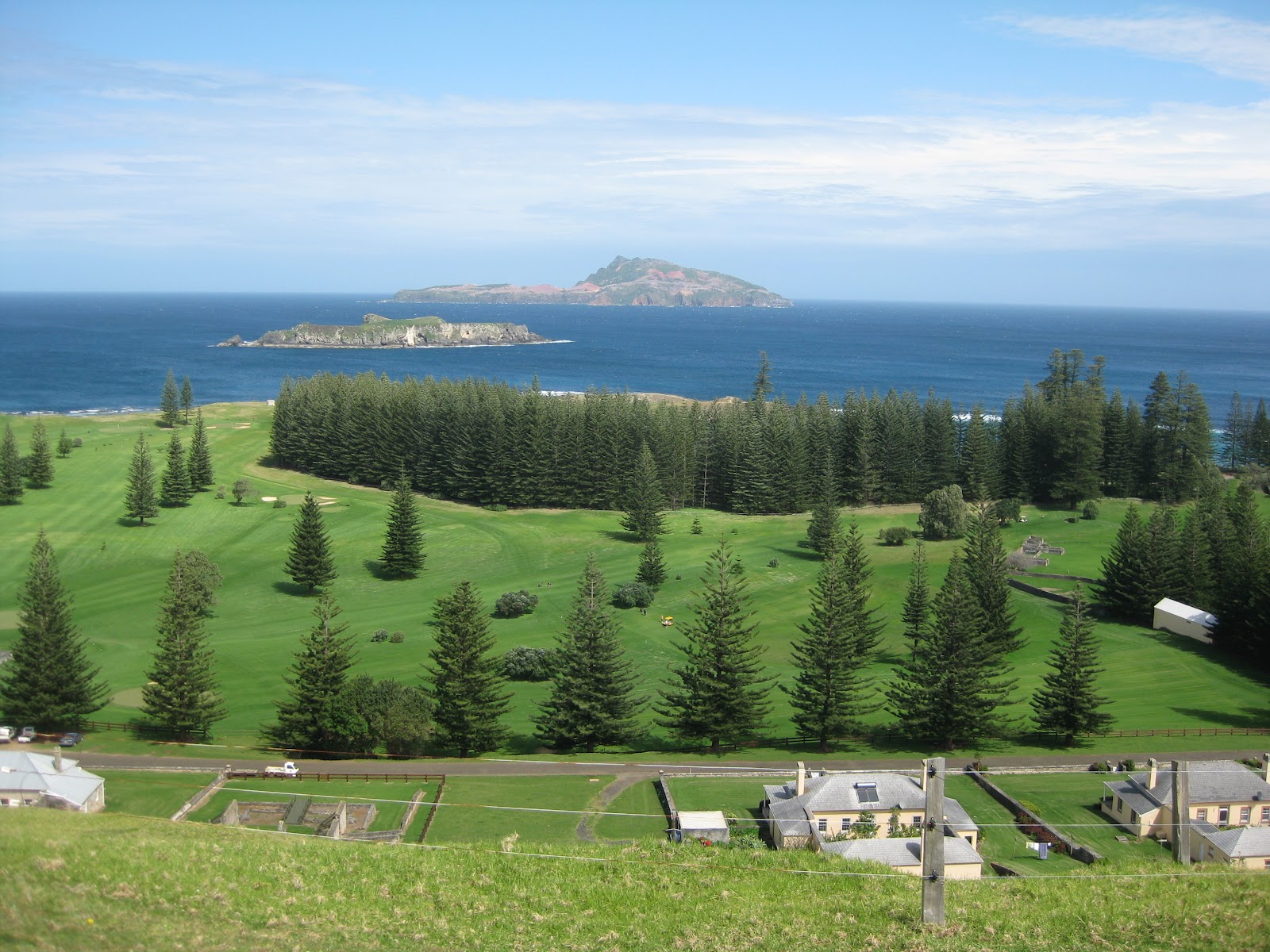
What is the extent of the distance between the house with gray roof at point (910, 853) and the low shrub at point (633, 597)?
96.1 ft

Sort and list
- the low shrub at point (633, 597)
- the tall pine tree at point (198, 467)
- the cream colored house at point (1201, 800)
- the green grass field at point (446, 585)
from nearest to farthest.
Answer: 1. the cream colored house at point (1201, 800)
2. the green grass field at point (446, 585)
3. the low shrub at point (633, 597)
4. the tall pine tree at point (198, 467)

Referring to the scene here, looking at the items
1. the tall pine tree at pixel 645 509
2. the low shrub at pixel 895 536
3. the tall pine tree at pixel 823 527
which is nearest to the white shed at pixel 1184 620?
the tall pine tree at pixel 823 527

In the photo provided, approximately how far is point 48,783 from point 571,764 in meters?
14.0

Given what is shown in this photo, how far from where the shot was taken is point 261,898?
1287 cm

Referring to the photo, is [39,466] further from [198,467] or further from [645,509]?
[645,509]

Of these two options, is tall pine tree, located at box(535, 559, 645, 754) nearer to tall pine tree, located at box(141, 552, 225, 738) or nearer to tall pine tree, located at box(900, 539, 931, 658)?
tall pine tree, located at box(141, 552, 225, 738)

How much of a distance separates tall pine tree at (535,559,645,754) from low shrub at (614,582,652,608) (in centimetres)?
1545

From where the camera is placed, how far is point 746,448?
256 ft

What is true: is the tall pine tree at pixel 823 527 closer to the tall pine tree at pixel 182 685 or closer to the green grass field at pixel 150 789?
the tall pine tree at pixel 182 685

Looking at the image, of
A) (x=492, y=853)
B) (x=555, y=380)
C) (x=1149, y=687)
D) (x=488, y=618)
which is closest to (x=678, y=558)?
(x=488, y=618)

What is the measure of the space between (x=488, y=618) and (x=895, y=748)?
21853 millimetres

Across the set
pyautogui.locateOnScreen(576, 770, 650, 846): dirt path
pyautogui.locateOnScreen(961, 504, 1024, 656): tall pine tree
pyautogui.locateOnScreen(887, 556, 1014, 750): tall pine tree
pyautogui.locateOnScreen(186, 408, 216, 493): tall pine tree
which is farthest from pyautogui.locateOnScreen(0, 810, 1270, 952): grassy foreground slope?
pyautogui.locateOnScreen(186, 408, 216, 493): tall pine tree

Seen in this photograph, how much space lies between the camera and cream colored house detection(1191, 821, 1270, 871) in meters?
21.1

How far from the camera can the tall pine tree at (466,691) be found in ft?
108
